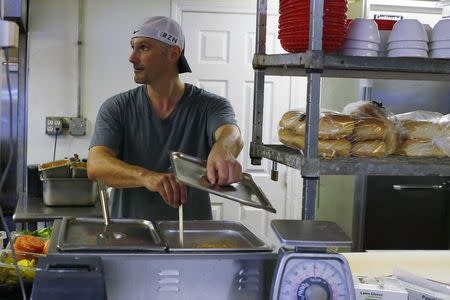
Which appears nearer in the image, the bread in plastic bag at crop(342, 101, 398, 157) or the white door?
the bread in plastic bag at crop(342, 101, 398, 157)

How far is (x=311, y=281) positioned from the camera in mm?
1052

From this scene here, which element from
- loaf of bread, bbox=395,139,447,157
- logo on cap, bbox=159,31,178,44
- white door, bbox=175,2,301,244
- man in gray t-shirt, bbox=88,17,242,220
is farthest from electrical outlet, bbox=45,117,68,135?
loaf of bread, bbox=395,139,447,157

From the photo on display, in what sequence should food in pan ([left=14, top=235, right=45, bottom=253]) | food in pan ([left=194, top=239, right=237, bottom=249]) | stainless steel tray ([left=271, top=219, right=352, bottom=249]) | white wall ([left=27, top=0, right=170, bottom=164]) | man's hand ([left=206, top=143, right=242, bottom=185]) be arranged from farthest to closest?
white wall ([left=27, top=0, right=170, bottom=164])
food in pan ([left=14, top=235, right=45, bottom=253])
food in pan ([left=194, top=239, right=237, bottom=249])
man's hand ([left=206, top=143, right=242, bottom=185])
stainless steel tray ([left=271, top=219, right=352, bottom=249])

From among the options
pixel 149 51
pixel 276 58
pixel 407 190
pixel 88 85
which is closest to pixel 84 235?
pixel 276 58

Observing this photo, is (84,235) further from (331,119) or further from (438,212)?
(438,212)

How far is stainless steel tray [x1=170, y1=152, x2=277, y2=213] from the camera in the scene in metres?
1.14

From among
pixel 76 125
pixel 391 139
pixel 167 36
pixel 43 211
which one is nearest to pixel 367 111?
pixel 391 139

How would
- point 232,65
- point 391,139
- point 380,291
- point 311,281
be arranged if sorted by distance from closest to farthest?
point 311,281 → point 380,291 → point 391,139 → point 232,65

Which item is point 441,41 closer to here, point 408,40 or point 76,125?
point 408,40

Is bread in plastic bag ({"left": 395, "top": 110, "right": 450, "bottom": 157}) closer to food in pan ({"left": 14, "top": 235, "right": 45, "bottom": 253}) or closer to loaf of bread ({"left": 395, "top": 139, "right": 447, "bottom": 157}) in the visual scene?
loaf of bread ({"left": 395, "top": 139, "right": 447, "bottom": 157})

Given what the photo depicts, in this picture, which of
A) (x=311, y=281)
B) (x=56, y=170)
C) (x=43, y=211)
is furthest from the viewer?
(x=56, y=170)

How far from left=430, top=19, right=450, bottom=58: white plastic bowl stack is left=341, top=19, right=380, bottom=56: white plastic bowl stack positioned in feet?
0.45

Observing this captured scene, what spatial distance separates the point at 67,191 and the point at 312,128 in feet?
7.66

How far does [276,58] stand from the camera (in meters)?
1.40
